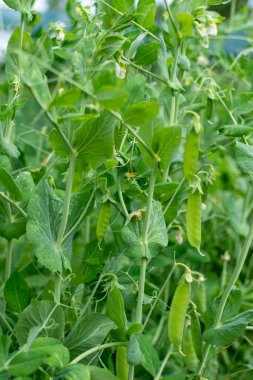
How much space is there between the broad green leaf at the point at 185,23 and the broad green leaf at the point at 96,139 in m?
0.23

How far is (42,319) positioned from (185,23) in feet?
1.78

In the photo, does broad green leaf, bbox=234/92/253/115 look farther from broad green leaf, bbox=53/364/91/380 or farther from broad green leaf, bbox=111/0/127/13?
broad green leaf, bbox=53/364/91/380

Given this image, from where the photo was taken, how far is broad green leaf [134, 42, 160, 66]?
1086 mm

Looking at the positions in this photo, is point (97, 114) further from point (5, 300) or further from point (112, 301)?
point (5, 300)

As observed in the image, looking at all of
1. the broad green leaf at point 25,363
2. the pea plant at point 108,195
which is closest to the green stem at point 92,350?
the pea plant at point 108,195

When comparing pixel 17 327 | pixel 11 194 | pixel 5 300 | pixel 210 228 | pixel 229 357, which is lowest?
pixel 229 357

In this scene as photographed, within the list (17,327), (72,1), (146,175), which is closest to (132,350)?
(17,327)

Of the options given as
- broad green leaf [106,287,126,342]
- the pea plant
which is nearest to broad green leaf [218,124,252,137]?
the pea plant

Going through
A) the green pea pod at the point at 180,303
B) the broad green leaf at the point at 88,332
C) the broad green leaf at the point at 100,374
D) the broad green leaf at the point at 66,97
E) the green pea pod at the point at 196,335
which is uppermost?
the broad green leaf at the point at 66,97

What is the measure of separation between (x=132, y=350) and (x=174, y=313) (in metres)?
0.10

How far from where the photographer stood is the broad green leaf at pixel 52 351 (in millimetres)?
840

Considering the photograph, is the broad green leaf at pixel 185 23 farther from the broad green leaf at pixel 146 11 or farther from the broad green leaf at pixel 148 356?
the broad green leaf at pixel 148 356

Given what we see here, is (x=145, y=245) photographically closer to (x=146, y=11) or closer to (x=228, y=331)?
(x=228, y=331)

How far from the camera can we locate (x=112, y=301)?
962 millimetres
